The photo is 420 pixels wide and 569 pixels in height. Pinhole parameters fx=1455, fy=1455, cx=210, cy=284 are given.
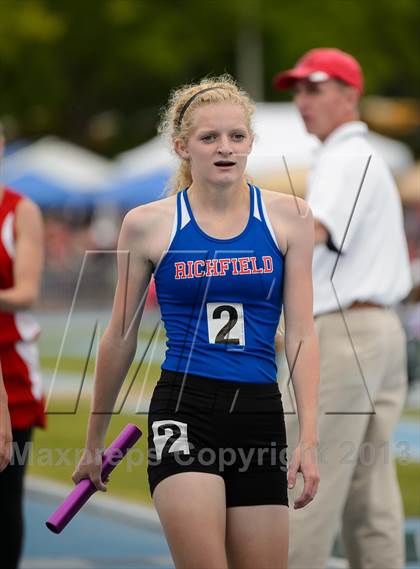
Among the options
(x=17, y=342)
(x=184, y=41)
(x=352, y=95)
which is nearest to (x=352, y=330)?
(x=352, y=95)

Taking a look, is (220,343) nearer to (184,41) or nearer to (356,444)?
(356,444)

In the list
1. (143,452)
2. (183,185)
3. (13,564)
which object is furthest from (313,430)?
(143,452)

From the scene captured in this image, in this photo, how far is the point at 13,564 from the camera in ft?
20.6

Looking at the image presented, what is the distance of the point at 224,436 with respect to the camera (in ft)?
14.9

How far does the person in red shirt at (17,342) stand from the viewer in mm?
6133

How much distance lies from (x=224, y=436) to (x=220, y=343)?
290 millimetres

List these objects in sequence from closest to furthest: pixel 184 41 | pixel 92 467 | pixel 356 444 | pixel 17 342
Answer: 1. pixel 92 467
2. pixel 356 444
3. pixel 17 342
4. pixel 184 41

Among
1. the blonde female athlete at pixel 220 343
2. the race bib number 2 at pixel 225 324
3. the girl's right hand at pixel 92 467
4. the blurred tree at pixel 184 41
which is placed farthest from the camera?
the blurred tree at pixel 184 41

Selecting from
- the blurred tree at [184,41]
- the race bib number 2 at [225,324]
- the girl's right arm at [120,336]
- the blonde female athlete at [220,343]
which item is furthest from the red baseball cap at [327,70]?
the blurred tree at [184,41]

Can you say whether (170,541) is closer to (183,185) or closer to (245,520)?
(245,520)

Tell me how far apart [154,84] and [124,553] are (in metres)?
36.0

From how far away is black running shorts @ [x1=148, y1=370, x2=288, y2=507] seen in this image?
4.47 metres

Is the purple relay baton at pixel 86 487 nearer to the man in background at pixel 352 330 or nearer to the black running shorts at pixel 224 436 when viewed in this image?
the black running shorts at pixel 224 436

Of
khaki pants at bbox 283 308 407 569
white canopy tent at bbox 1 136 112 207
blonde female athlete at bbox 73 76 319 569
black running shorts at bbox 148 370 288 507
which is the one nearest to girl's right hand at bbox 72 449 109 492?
blonde female athlete at bbox 73 76 319 569
